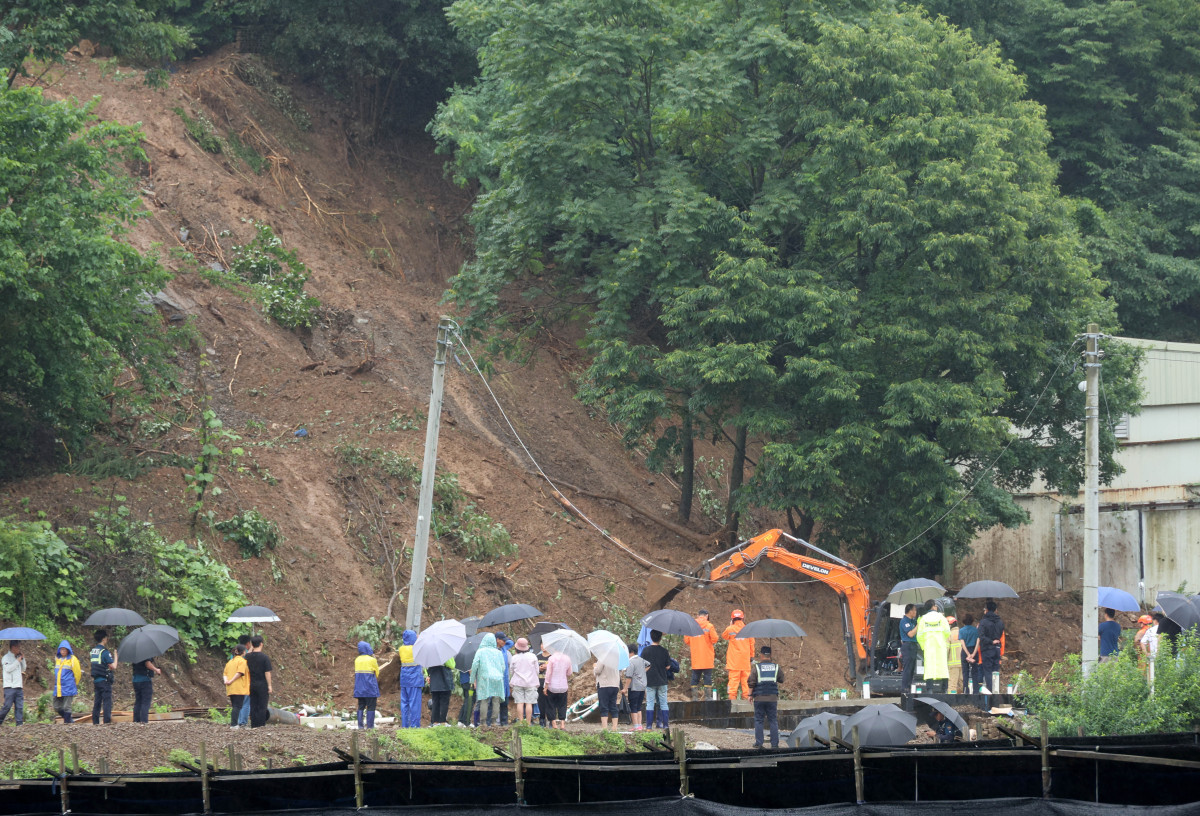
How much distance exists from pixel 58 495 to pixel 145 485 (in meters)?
1.83

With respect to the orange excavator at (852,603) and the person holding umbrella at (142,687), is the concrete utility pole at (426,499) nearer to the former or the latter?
the person holding umbrella at (142,687)

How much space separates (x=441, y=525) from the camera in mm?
27516

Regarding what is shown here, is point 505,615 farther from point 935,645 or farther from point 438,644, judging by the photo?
point 935,645

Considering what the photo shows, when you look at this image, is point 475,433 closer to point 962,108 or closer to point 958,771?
point 962,108

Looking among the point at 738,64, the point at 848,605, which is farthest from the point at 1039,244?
the point at 848,605

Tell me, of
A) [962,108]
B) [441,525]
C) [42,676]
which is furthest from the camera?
[962,108]

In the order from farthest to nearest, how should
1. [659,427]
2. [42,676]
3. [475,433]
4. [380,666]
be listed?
1. [659,427]
2. [475,433]
3. [380,666]
4. [42,676]

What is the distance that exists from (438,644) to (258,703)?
252cm

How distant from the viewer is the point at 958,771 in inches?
424

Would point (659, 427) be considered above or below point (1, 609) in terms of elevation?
above

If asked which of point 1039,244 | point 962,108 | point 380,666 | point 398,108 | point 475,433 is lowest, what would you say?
point 380,666

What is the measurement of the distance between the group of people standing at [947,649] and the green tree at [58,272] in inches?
588

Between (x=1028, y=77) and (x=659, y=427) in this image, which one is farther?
(x=1028, y=77)

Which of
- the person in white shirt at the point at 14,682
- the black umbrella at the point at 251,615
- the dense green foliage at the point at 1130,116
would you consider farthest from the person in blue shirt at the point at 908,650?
the dense green foliage at the point at 1130,116
